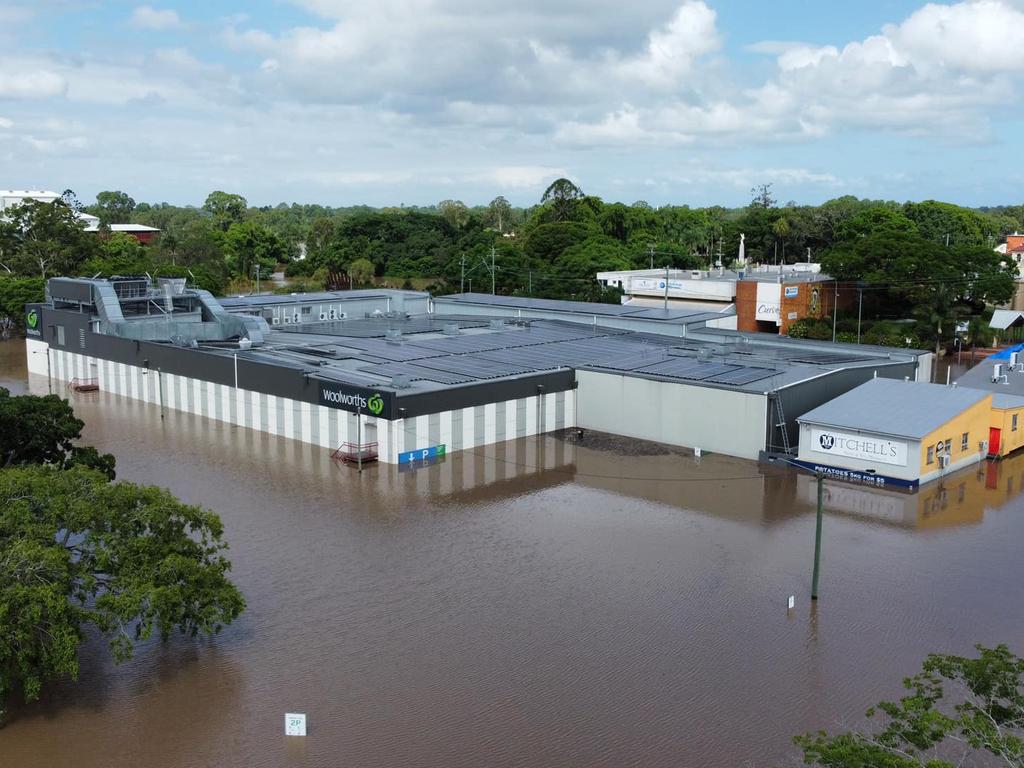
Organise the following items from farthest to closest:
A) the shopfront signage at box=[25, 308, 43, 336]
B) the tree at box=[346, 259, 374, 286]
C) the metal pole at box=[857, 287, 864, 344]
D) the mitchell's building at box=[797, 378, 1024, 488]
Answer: the tree at box=[346, 259, 374, 286]
the metal pole at box=[857, 287, 864, 344]
the shopfront signage at box=[25, 308, 43, 336]
the mitchell's building at box=[797, 378, 1024, 488]

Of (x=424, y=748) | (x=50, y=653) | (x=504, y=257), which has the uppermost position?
(x=504, y=257)

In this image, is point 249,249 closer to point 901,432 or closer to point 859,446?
point 859,446

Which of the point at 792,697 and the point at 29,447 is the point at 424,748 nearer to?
the point at 792,697

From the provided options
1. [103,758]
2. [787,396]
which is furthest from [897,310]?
[103,758]

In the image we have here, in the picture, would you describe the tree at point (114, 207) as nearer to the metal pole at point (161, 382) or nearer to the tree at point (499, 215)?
the tree at point (499, 215)

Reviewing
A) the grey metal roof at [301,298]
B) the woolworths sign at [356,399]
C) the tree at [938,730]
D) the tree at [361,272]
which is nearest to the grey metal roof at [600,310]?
the grey metal roof at [301,298]

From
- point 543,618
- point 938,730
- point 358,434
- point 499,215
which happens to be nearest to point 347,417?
point 358,434

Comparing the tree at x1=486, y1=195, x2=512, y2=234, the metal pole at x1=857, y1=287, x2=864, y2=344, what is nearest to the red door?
the metal pole at x1=857, y1=287, x2=864, y2=344

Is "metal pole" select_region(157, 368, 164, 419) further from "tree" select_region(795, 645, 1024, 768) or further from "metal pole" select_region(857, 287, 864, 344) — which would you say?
"metal pole" select_region(857, 287, 864, 344)
